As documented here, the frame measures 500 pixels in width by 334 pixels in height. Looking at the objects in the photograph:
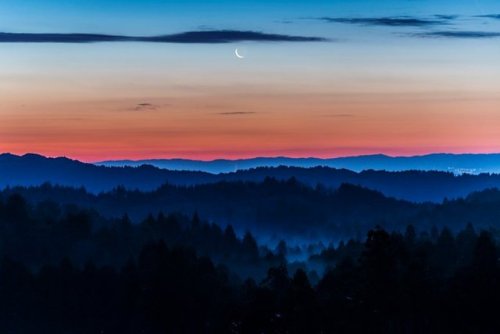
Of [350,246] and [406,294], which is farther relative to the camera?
A: [350,246]

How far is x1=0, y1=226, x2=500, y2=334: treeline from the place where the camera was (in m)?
79.3

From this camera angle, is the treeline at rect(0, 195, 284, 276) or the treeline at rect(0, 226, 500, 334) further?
the treeline at rect(0, 195, 284, 276)

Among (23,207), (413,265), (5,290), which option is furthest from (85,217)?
(413,265)

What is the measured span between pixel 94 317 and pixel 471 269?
41563 millimetres

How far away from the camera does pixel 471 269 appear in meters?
89.8

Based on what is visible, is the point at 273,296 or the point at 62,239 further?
the point at 62,239

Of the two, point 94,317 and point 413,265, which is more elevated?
point 413,265

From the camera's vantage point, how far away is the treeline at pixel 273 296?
3123 inches

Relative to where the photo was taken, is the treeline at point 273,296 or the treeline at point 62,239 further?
the treeline at point 62,239

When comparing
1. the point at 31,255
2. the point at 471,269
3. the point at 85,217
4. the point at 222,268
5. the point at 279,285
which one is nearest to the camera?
the point at 471,269

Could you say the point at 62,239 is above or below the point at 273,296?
above

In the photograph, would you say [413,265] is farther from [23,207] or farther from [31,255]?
[23,207]

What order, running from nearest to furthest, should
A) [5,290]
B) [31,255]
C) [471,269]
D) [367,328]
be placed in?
1. [367,328]
2. [471,269]
3. [5,290]
4. [31,255]

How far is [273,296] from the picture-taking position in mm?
82625
